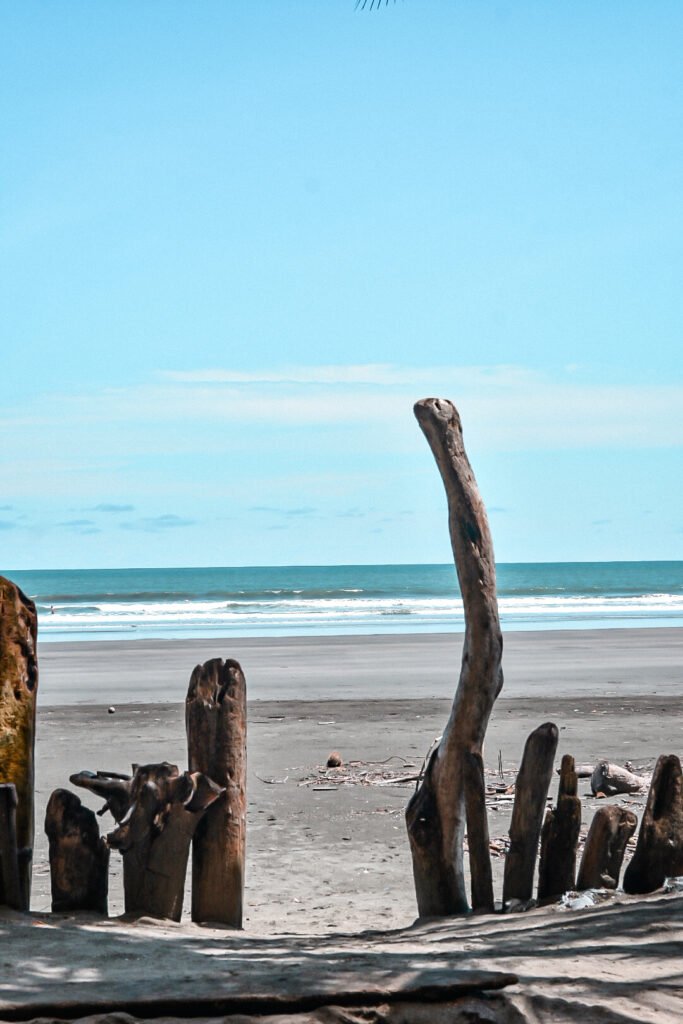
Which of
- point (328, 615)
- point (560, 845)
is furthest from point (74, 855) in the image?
point (328, 615)

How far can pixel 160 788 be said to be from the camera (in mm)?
5051

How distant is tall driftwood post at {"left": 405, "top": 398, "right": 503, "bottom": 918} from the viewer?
525cm

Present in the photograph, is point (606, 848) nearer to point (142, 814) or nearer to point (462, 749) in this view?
point (462, 749)

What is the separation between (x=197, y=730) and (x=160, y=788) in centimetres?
36

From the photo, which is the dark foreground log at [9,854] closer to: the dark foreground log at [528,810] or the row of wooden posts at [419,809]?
the row of wooden posts at [419,809]

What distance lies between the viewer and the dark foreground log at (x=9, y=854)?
189 inches

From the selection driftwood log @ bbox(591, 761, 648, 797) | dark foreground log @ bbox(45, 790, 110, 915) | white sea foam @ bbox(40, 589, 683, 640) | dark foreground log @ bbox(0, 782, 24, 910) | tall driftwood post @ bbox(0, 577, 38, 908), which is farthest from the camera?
white sea foam @ bbox(40, 589, 683, 640)

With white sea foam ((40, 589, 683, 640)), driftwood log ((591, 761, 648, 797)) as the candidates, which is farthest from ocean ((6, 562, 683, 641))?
driftwood log ((591, 761, 648, 797))

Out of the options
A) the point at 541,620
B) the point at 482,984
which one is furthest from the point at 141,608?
the point at 482,984

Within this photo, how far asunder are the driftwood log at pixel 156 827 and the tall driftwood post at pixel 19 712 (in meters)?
0.29

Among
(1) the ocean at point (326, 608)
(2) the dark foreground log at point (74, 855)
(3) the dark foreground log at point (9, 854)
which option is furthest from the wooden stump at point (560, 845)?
(1) the ocean at point (326, 608)

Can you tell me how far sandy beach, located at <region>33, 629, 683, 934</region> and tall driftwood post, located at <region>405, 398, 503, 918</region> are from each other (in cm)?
68

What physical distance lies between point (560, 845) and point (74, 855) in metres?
2.31

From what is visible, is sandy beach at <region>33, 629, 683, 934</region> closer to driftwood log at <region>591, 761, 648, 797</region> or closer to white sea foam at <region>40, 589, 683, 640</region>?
driftwood log at <region>591, 761, 648, 797</region>
